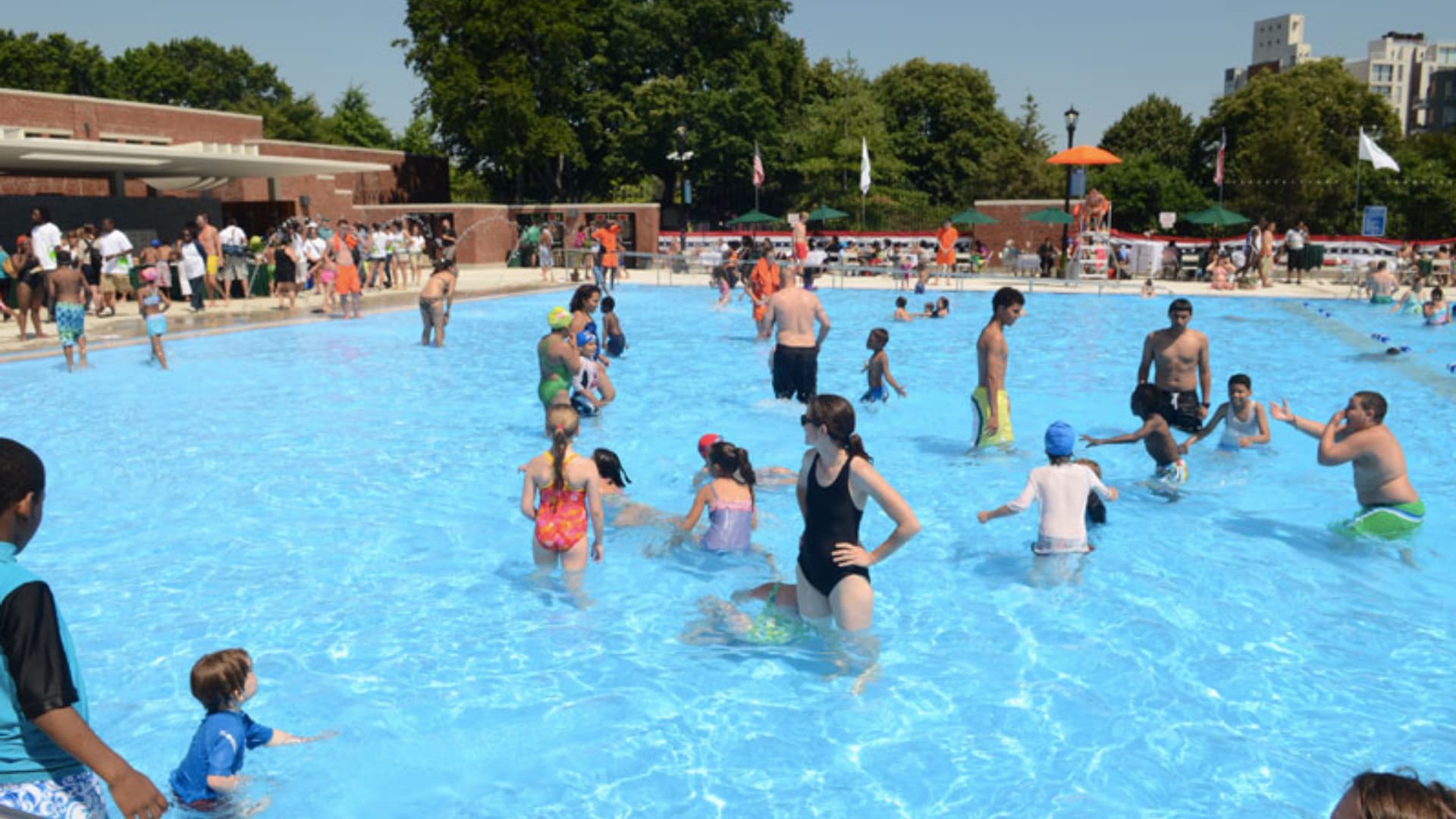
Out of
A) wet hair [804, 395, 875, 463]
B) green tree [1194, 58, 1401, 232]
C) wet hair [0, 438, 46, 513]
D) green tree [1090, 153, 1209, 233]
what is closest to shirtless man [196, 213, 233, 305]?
wet hair [804, 395, 875, 463]

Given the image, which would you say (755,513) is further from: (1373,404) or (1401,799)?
(1401,799)

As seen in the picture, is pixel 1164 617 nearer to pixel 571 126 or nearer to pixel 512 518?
pixel 512 518

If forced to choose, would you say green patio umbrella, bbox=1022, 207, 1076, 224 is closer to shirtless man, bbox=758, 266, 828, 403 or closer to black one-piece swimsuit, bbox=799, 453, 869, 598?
shirtless man, bbox=758, 266, 828, 403

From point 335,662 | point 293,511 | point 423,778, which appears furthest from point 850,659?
point 293,511

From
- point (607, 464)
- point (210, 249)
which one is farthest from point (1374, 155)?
point (210, 249)

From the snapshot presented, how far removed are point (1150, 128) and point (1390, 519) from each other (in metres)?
67.3

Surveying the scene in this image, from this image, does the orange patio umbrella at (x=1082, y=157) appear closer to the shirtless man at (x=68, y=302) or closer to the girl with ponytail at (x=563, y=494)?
the shirtless man at (x=68, y=302)

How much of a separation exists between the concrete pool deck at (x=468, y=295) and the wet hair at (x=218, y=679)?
13859 millimetres

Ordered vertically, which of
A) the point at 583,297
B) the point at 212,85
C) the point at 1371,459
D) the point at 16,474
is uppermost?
the point at 212,85

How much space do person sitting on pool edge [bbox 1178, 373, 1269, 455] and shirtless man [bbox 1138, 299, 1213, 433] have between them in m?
0.17

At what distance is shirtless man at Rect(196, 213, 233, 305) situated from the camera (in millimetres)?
20969

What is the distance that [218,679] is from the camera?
4.12m

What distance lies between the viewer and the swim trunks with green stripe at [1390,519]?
766cm

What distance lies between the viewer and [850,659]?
5.99m
